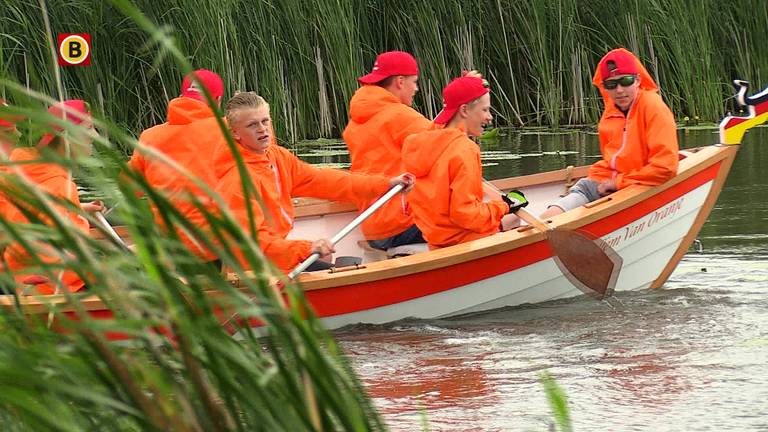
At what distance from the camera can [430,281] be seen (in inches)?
263

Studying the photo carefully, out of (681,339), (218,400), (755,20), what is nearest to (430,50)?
(755,20)

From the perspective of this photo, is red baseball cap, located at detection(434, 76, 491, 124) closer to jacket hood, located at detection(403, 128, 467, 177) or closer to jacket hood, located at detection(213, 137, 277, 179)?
jacket hood, located at detection(403, 128, 467, 177)

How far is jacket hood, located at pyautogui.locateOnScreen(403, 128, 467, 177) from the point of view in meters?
6.74

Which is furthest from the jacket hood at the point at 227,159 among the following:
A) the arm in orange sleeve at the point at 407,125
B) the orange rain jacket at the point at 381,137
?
the arm in orange sleeve at the point at 407,125

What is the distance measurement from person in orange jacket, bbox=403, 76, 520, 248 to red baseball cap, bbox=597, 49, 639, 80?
864 millimetres

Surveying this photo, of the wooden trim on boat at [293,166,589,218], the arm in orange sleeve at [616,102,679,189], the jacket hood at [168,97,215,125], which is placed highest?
the jacket hood at [168,97,215,125]

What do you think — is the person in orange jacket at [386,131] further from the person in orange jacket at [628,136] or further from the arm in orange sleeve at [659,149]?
the arm in orange sleeve at [659,149]

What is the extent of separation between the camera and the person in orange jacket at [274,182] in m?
6.20

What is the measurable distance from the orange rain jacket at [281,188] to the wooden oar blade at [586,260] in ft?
3.02

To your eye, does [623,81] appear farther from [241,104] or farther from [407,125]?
[241,104]

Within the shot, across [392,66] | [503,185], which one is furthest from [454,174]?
[503,185]

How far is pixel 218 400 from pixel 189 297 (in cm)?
16

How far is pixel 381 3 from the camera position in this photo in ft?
48.8

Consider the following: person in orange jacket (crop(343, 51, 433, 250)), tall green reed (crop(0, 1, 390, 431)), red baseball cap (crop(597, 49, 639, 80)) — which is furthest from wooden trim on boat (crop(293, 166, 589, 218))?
tall green reed (crop(0, 1, 390, 431))
